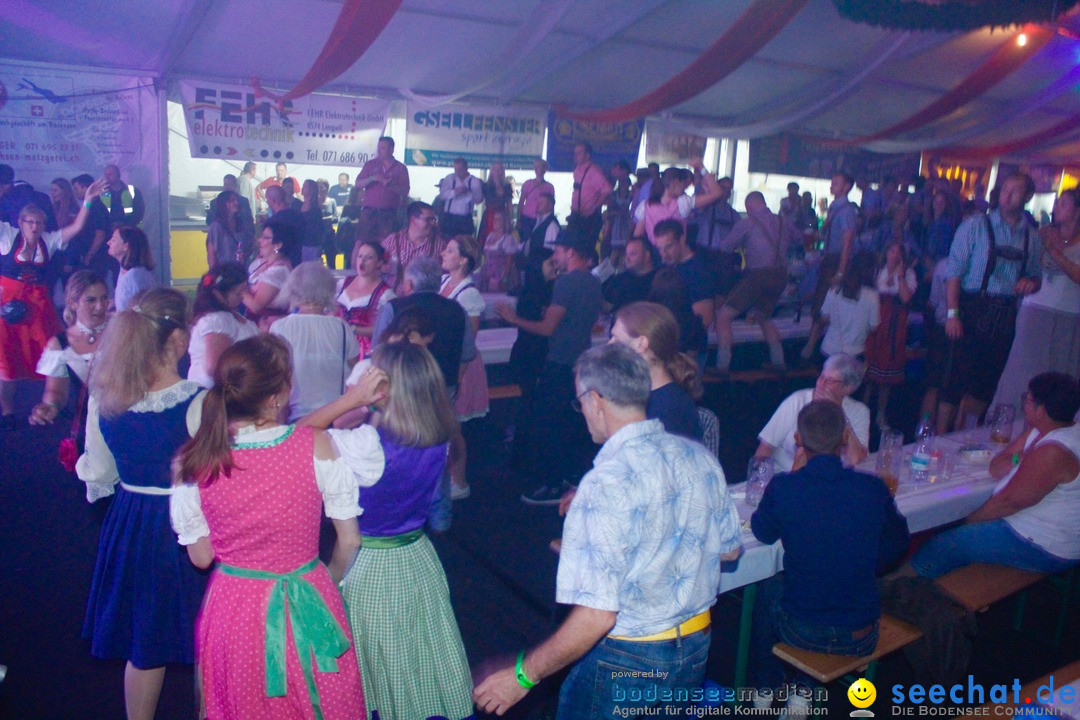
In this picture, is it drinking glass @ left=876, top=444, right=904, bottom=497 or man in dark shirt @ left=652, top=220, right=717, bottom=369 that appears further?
man in dark shirt @ left=652, top=220, right=717, bottom=369

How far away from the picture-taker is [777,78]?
10.1m

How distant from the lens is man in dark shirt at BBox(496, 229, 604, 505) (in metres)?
4.41

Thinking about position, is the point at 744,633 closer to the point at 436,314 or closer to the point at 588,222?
the point at 436,314

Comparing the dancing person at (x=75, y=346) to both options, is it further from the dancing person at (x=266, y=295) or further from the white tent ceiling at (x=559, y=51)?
the white tent ceiling at (x=559, y=51)

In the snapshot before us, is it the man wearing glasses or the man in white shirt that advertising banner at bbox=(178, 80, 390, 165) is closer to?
the man in white shirt

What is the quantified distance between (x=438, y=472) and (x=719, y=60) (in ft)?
Answer: 24.1

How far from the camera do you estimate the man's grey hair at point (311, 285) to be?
3.39 meters

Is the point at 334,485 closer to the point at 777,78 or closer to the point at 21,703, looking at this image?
Answer: the point at 21,703

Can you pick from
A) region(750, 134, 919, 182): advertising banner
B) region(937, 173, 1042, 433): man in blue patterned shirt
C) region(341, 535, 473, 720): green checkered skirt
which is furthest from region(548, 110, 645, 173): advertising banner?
region(341, 535, 473, 720): green checkered skirt

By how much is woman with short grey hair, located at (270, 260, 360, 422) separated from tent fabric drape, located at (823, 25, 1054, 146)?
933 centimetres

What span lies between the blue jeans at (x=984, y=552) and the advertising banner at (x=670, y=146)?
8.79 meters

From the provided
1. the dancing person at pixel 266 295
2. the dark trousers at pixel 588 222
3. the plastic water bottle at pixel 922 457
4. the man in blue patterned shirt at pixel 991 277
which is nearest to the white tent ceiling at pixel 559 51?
the dark trousers at pixel 588 222

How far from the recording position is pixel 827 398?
10.8 ft

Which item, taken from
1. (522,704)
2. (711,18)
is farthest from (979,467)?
(711,18)
